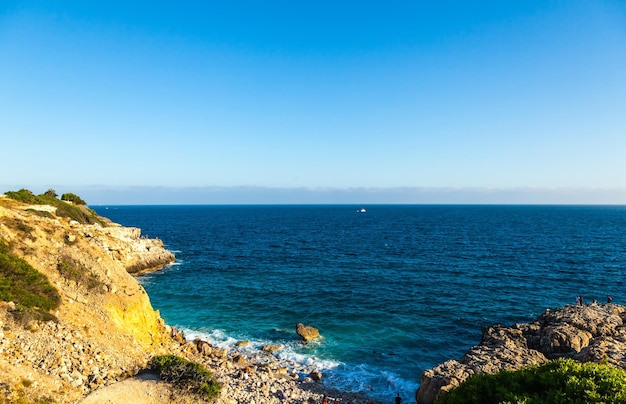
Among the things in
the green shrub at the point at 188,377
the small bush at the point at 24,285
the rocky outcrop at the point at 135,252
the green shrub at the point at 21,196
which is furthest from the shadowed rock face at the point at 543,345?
the green shrub at the point at 21,196

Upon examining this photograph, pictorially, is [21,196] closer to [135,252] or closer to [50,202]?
[50,202]

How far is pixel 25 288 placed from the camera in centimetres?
2356

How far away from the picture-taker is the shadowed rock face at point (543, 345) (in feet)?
75.2

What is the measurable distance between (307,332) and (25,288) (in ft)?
79.8

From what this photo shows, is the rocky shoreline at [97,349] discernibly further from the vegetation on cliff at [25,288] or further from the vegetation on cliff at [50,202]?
the vegetation on cliff at [50,202]

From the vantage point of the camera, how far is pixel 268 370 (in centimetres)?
2838

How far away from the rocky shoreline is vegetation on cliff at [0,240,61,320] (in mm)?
466

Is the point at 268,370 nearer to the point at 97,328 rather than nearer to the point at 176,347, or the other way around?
the point at 176,347

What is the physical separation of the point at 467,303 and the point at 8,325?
152ft

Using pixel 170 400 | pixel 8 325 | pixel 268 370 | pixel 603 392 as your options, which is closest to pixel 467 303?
pixel 268 370

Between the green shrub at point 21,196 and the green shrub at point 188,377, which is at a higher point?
the green shrub at point 21,196

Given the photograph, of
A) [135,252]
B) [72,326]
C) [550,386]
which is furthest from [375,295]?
[135,252]

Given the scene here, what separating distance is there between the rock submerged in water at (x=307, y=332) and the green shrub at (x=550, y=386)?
2160cm

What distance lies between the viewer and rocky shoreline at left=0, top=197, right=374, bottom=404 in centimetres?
1828
